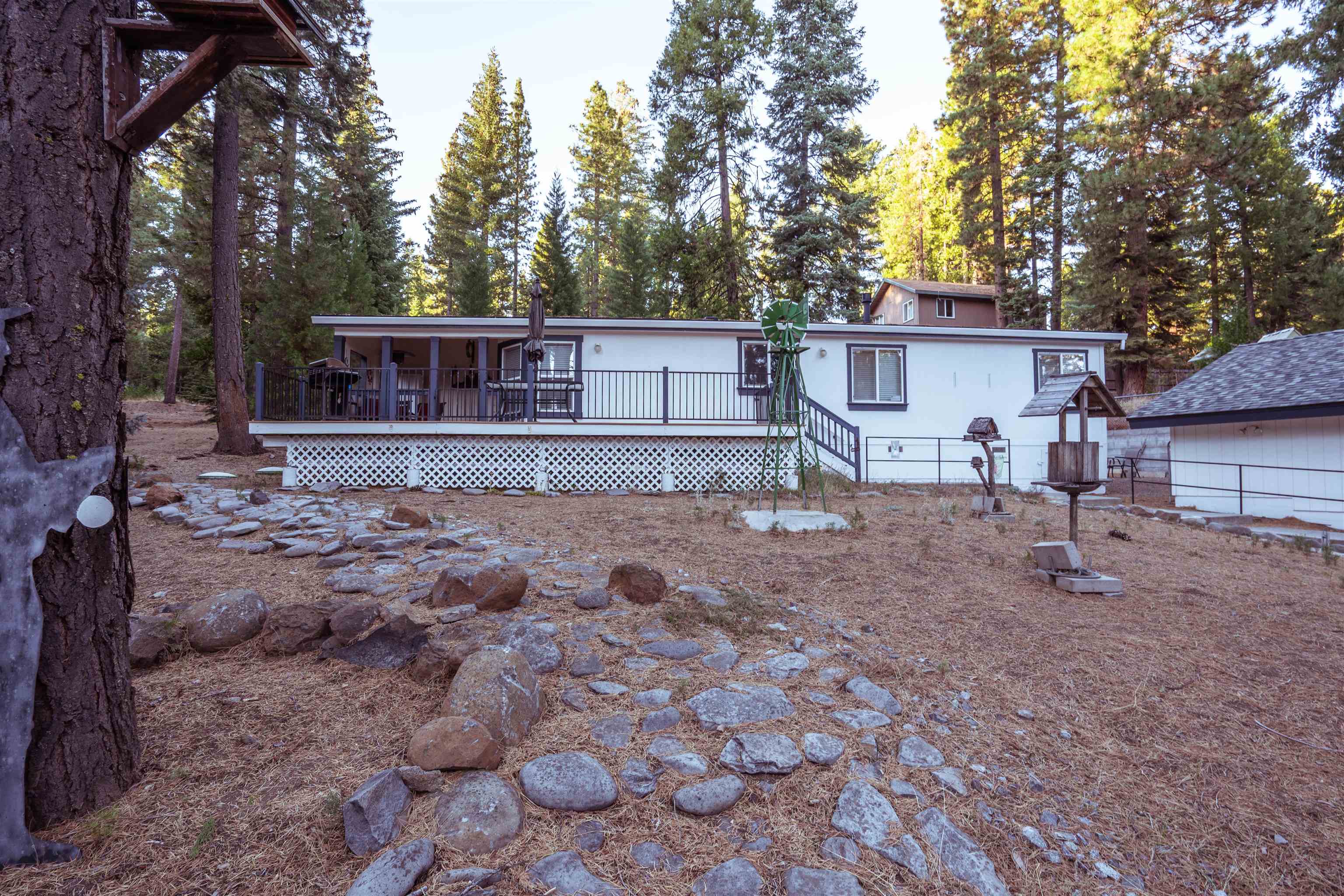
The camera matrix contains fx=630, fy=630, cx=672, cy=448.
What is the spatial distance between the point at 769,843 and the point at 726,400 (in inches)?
419

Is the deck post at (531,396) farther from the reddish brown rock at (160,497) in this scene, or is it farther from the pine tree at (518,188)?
the pine tree at (518,188)

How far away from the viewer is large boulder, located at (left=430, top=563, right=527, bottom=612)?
3.87 metres

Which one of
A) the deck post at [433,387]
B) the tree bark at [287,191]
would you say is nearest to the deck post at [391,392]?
the deck post at [433,387]

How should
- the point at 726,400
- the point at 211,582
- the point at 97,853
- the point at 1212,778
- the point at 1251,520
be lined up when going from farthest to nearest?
the point at 726,400
the point at 1251,520
the point at 211,582
the point at 1212,778
the point at 97,853

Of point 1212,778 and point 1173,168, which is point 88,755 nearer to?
point 1212,778

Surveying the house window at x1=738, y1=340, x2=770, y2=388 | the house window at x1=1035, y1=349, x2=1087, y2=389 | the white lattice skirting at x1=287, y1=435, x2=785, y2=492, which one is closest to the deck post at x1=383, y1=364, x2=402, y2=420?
the white lattice skirting at x1=287, y1=435, x2=785, y2=492

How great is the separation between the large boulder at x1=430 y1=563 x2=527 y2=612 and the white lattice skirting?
617 centimetres

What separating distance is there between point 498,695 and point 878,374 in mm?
12178

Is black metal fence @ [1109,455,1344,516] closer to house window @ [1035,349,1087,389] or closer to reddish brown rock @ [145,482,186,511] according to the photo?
house window @ [1035,349,1087,389]

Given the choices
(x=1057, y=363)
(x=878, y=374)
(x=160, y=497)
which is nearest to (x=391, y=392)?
(x=160, y=497)

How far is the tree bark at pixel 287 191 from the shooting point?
15164mm

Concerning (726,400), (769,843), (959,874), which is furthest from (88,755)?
(726,400)

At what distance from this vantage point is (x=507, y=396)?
11.3 metres

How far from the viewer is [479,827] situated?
6.81 feet
